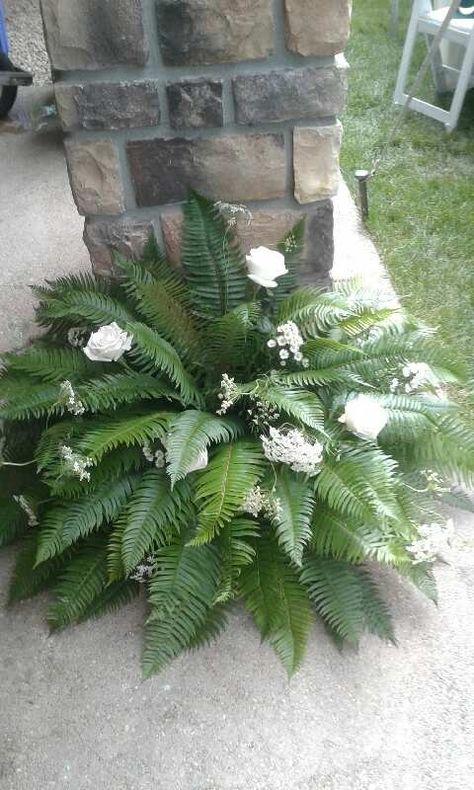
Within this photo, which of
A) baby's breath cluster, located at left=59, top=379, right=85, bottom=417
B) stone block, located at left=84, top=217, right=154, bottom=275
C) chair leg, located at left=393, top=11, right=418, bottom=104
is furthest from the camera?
chair leg, located at left=393, top=11, right=418, bottom=104

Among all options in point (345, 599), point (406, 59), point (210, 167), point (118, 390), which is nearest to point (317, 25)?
point (210, 167)

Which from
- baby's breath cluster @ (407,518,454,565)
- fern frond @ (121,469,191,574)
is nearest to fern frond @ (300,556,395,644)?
baby's breath cluster @ (407,518,454,565)

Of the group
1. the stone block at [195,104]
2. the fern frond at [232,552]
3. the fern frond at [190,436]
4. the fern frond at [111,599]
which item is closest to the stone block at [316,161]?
the stone block at [195,104]

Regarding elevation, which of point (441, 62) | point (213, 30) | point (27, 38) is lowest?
point (27, 38)

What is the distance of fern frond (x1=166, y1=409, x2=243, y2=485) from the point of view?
1671 mm

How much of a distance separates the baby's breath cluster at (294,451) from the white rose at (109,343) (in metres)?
0.45

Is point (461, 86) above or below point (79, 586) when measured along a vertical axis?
below

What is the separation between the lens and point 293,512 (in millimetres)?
1734

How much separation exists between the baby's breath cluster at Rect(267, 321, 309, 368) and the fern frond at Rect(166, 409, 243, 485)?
9.6 inches

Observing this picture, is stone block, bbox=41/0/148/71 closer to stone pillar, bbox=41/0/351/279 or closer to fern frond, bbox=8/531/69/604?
stone pillar, bbox=41/0/351/279

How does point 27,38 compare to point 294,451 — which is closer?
point 294,451

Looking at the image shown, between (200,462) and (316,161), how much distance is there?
3.04ft

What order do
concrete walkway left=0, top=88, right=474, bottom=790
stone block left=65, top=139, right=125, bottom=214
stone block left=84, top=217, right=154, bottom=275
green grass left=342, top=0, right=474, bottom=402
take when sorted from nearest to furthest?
concrete walkway left=0, top=88, right=474, bottom=790 < stone block left=65, top=139, right=125, bottom=214 < stone block left=84, top=217, right=154, bottom=275 < green grass left=342, top=0, right=474, bottom=402

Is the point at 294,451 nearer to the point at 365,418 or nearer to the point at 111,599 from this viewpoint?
the point at 365,418
